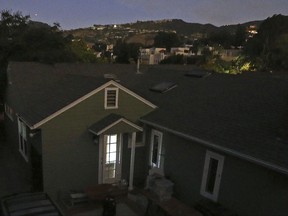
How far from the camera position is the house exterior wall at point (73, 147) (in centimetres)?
1257

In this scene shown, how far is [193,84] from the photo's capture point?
17.2 meters

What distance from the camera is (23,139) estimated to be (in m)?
16.7

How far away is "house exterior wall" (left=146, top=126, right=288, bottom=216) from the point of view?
934 cm

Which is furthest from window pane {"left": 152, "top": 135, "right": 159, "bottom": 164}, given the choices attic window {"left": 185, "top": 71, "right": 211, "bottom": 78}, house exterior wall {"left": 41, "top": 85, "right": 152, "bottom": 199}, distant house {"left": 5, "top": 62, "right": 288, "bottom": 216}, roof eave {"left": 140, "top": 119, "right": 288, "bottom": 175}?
attic window {"left": 185, "top": 71, "right": 211, "bottom": 78}

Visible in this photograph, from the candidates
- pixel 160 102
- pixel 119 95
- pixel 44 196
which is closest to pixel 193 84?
pixel 160 102

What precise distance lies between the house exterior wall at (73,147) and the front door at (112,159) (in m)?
0.47

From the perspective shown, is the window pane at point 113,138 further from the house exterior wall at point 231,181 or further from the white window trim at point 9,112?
the white window trim at point 9,112

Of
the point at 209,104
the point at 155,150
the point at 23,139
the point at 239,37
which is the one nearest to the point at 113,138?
the point at 155,150

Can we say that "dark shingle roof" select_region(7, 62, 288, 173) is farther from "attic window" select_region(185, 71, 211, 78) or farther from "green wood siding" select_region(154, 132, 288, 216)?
"green wood siding" select_region(154, 132, 288, 216)

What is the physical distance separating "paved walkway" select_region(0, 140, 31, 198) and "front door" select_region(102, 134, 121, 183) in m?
3.91

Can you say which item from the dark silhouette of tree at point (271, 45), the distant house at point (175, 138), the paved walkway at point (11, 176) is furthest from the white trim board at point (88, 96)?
the dark silhouette of tree at point (271, 45)

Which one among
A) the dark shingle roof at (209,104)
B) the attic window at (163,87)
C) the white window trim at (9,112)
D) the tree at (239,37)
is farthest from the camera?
the tree at (239,37)

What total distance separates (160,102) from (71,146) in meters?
5.46

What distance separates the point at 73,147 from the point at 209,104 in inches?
266
